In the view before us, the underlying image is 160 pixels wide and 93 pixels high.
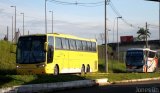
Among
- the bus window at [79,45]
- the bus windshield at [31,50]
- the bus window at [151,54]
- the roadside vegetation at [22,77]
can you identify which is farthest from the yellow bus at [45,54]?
the bus window at [151,54]

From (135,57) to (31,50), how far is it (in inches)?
1004

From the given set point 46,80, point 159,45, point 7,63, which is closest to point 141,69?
point 7,63

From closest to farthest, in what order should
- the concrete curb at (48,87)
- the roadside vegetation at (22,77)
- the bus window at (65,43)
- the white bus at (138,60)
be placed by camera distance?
the concrete curb at (48,87), the roadside vegetation at (22,77), the bus window at (65,43), the white bus at (138,60)

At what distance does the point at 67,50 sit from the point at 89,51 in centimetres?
618

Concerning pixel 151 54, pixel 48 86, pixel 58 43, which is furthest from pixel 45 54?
pixel 151 54

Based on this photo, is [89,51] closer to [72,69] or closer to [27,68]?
[72,69]

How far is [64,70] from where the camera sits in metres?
35.4

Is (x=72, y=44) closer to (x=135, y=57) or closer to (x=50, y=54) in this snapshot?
(x=50, y=54)

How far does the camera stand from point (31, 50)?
32.1 m

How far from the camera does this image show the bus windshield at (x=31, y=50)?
3177cm

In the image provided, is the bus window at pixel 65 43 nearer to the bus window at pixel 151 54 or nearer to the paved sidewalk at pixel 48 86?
the paved sidewalk at pixel 48 86

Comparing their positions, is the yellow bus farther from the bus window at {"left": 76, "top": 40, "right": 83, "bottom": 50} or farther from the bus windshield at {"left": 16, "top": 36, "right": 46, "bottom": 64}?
the bus window at {"left": 76, "top": 40, "right": 83, "bottom": 50}

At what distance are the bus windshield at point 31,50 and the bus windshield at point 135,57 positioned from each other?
25.1 metres

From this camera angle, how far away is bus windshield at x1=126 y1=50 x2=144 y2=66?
5495cm
